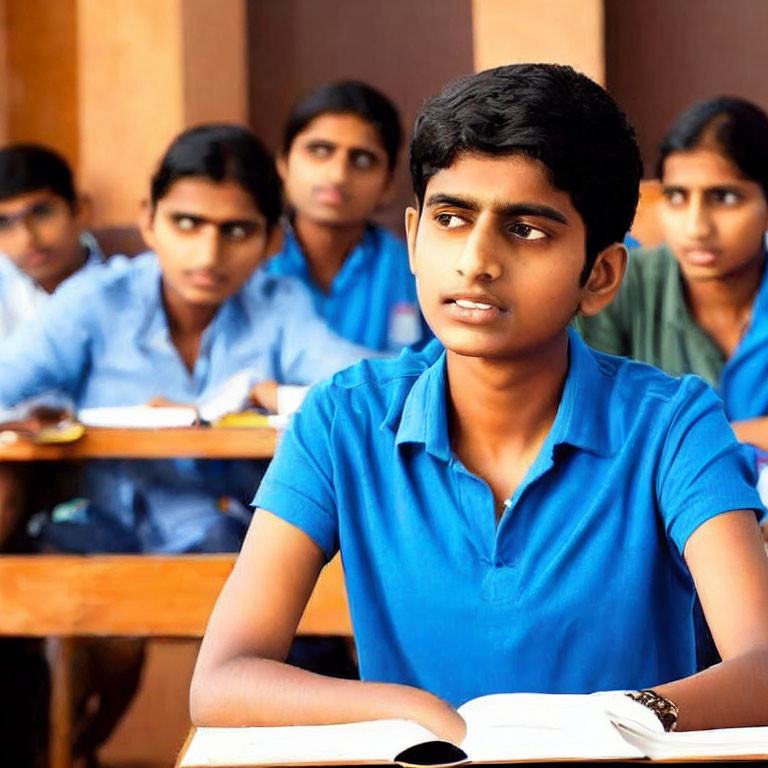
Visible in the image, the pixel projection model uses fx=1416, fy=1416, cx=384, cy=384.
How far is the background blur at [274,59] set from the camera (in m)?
3.96

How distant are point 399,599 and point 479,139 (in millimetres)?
426

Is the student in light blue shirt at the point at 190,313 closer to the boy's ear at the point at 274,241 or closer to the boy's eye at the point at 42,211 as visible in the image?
the boy's ear at the point at 274,241

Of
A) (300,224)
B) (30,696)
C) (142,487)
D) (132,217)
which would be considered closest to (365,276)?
(300,224)

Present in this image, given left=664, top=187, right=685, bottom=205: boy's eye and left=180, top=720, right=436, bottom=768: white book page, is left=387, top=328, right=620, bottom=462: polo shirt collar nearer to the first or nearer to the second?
left=180, top=720, right=436, bottom=768: white book page

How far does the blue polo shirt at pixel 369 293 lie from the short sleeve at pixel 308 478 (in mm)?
2261

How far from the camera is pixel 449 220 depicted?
4.18 ft

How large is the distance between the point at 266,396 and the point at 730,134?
1083mm

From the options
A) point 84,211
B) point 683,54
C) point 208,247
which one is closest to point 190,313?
point 208,247

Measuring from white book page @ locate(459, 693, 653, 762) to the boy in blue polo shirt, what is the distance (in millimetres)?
256

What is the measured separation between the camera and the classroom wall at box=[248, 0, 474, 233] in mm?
4449

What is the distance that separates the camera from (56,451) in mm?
2158

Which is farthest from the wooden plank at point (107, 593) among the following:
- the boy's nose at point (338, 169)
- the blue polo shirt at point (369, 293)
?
the boy's nose at point (338, 169)

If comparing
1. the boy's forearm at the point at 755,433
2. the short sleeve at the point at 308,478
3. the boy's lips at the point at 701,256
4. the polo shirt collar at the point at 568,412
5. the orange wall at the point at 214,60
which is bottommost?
the boy's forearm at the point at 755,433

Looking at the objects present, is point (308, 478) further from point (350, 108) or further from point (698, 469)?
point (350, 108)
